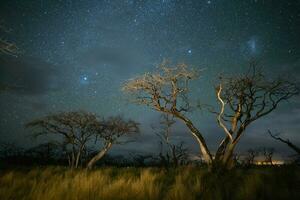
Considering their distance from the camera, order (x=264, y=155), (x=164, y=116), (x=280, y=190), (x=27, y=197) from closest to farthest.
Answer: (x=27, y=197), (x=280, y=190), (x=164, y=116), (x=264, y=155)

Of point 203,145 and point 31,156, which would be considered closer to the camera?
point 203,145

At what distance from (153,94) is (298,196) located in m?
14.1

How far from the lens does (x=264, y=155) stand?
2288 inches

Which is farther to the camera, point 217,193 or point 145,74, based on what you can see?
point 145,74

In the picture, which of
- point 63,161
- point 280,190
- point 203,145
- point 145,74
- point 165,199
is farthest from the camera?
point 63,161

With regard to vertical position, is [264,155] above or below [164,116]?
below

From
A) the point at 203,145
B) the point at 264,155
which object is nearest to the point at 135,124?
the point at 203,145

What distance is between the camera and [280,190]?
27.3 ft

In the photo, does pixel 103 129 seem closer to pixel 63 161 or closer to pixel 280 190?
pixel 280 190

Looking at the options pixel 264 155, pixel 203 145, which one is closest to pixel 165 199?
pixel 203 145

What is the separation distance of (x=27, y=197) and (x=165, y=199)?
351 cm

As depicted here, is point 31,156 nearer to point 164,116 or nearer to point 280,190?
point 164,116

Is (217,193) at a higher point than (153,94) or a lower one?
lower

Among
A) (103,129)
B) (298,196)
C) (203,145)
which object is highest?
(103,129)
